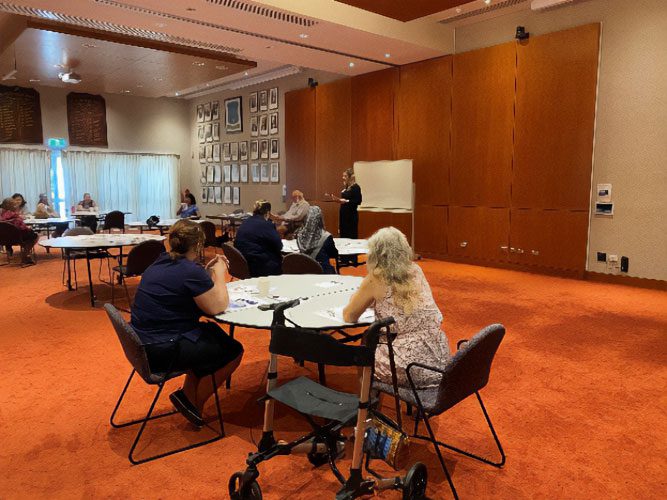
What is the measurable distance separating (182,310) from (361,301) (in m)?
1.04

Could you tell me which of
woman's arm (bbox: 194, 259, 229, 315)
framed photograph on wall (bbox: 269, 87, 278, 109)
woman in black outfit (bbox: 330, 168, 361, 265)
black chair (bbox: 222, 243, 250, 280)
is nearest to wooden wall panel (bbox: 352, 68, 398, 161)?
woman in black outfit (bbox: 330, 168, 361, 265)

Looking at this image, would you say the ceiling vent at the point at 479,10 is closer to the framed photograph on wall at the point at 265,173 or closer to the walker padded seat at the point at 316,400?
the framed photograph on wall at the point at 265,173

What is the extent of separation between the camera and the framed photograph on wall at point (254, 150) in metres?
14.4

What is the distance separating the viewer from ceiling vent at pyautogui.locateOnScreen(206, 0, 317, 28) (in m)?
6.70

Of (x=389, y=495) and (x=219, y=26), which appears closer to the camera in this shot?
(x=389, y=495)

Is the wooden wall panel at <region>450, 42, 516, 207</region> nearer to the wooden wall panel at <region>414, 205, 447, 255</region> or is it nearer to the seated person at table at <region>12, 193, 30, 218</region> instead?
the wooden wall panel at <region>414, 205, 447, 255</region>

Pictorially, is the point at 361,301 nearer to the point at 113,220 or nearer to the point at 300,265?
the point at 300,265

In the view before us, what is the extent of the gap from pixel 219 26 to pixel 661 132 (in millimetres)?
6302

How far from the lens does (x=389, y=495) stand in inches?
98.5

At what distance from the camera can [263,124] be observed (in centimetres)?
1409

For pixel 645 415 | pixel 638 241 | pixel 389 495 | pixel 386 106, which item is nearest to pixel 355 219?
pixel 386 106

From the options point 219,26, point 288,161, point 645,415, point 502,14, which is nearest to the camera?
point 645,415

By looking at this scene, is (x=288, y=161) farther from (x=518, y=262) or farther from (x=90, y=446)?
(x=90, y=446)

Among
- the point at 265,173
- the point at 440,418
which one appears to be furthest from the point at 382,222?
the point at 440,418
